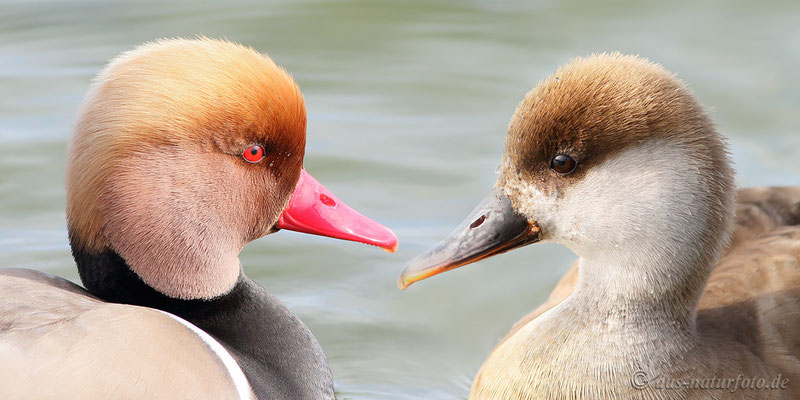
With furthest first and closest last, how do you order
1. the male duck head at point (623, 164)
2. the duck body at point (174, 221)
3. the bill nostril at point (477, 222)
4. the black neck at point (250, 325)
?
1. the bill nostril at point (477, 222)
2. the black neck at point (250, 325)
3. the male duck head at point (623, 164)
4. the duck body at point (174, 221)

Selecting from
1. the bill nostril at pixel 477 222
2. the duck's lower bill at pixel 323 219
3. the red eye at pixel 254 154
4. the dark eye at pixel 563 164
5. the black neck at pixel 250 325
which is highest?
the dark eye at pixel 563 164

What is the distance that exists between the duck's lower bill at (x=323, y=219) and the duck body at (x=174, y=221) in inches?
3.1

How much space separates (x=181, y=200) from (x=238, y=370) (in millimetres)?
565

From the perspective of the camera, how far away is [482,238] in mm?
3717

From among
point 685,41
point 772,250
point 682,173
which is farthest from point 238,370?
point 685,41

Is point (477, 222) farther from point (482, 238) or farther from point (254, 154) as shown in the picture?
point (254, 154)

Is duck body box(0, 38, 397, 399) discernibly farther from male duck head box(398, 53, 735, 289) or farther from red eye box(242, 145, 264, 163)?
male duck head box(398, 53, 735, 289)

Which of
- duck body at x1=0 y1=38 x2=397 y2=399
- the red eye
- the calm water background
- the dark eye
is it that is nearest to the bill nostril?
the dark eye

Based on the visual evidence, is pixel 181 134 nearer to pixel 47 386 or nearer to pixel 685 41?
pixel 47 386

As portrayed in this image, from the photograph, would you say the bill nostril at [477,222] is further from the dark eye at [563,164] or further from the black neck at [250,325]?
the black neck at [250,325]

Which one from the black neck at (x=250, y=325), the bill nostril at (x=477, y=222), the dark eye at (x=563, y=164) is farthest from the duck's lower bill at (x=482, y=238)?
the black neck at (x=250, y=325)

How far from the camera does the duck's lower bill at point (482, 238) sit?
146 inches

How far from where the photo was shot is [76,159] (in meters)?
3.50

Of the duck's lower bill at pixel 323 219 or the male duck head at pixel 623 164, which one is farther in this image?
the duck's lower bill at pixel 323 219
